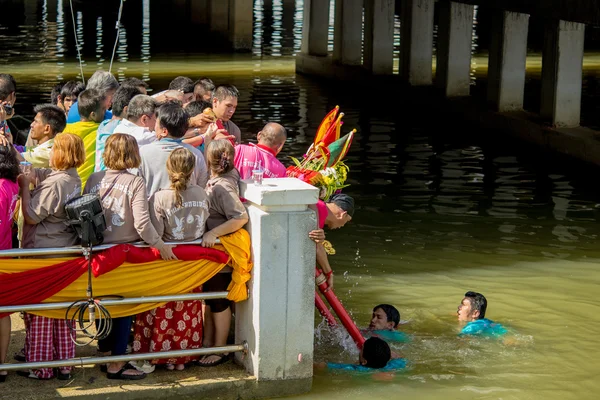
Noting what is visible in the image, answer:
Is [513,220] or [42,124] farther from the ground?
[42,124]

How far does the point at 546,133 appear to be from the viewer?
20.5 metres

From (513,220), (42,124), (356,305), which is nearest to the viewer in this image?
(42,124)

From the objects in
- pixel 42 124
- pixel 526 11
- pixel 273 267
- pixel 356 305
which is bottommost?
pixel 356 305

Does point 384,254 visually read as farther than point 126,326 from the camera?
Yes

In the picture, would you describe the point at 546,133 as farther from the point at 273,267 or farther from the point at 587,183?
the point at 273,267

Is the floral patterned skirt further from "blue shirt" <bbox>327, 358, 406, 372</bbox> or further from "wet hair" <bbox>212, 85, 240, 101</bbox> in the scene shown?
"wet hair" <bbox>212, 85, 240, 101</bbox>

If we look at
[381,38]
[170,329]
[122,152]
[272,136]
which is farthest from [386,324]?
[381,38]

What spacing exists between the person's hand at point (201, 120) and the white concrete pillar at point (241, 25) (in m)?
30.7

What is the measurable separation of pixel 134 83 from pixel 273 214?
316 centimetres

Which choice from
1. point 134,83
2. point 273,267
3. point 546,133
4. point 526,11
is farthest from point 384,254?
point 526,11

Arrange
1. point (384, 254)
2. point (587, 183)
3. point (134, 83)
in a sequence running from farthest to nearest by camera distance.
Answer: point (587, 183)
point (384, 254)
point (134, 83)

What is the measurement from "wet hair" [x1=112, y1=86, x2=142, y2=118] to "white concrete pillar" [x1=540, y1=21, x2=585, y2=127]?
1313 centimetres

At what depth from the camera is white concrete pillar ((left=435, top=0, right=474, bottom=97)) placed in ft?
82.4

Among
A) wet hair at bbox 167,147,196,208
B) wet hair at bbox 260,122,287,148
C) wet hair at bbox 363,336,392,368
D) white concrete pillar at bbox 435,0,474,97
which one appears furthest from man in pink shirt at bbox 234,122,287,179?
white concrete pillar at bbox 435,0,474,97
